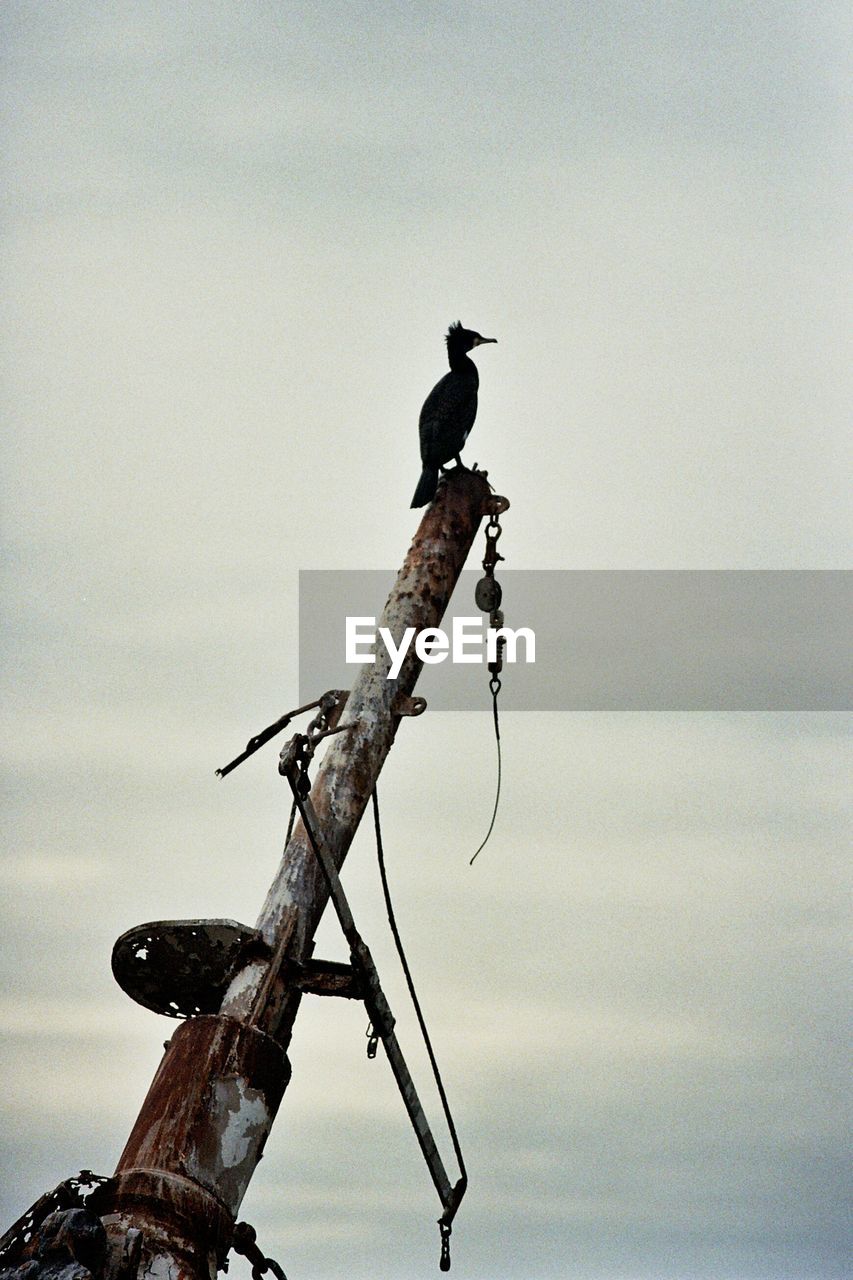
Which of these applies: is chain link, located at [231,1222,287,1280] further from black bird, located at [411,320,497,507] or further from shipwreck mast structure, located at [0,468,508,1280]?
black bird, located at [411,320,497,507]

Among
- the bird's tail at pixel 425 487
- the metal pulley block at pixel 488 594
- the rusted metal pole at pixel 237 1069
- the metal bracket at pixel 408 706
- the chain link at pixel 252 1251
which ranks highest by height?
the bird's tail at pixel 425 487

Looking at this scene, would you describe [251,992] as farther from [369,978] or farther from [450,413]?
[450,413]

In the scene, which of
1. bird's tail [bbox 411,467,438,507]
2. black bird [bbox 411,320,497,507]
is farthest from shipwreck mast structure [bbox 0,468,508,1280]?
black bird [bbox 411,320,497,507]

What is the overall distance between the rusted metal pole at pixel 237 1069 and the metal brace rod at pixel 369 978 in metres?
0.23

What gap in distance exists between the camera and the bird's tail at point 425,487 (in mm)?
10953

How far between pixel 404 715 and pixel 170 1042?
6.86ft

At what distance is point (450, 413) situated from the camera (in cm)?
1245

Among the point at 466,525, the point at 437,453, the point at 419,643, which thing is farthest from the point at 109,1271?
the point at 437,453

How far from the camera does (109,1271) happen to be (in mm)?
6980

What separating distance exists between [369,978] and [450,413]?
5.33m

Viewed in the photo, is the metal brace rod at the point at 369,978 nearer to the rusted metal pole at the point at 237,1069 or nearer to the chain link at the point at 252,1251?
the rusted metal pole at the point at 237,1069

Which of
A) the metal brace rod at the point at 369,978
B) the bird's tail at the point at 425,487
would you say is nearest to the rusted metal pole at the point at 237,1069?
the metal brace rod at the point at 369,978

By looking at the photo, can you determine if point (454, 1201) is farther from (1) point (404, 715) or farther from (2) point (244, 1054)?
(1) point (404, 715)

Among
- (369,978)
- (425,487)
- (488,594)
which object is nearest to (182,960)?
(369,978)
